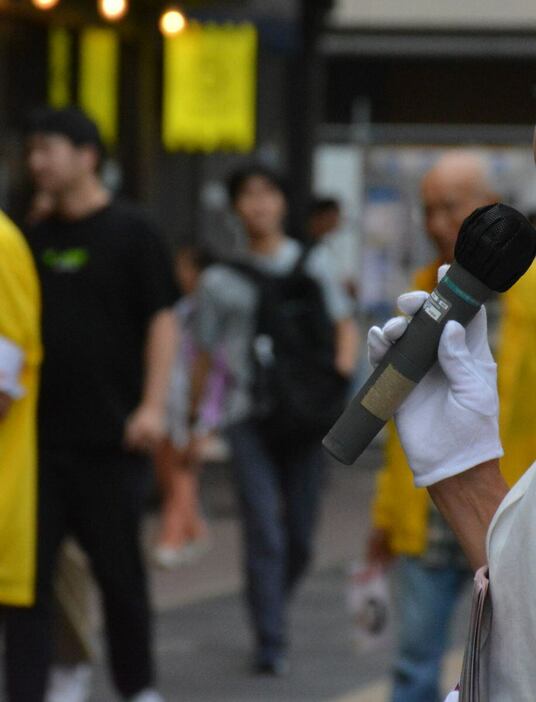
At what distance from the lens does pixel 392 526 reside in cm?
485

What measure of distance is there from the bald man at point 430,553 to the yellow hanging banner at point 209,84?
19.9 ft

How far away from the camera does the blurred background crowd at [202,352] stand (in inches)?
186

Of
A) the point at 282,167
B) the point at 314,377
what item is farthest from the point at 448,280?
the point at 282,167

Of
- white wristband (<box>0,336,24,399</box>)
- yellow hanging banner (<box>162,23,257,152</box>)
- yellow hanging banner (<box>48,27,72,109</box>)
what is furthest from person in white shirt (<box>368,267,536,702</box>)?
yellow hanging banner (<box>162,23,257,152</box>)

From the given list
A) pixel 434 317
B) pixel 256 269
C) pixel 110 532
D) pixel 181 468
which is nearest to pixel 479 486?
pixel 434 317

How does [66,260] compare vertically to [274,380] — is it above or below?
above

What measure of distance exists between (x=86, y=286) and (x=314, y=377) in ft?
5.62

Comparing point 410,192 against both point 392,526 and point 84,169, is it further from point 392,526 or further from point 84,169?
point 392,526

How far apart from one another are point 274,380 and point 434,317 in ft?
16.0

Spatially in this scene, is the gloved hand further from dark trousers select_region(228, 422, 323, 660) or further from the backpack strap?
the backpack strap

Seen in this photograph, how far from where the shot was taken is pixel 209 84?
35.1 ft

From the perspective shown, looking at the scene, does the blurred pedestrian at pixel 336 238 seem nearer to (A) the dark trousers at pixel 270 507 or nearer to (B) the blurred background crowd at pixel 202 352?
(B) the blurred background crowd at pixel 202 352

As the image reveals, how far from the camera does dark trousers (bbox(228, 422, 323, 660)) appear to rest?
22.7 feet

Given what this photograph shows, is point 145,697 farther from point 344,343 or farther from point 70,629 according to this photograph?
point 344,343
